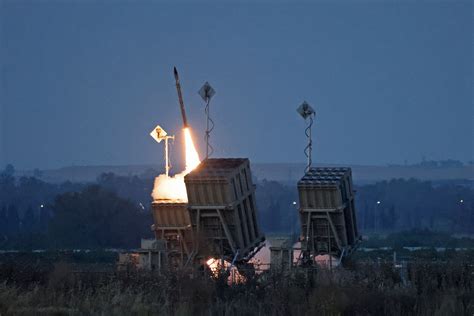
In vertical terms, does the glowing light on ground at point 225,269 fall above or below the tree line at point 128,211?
above

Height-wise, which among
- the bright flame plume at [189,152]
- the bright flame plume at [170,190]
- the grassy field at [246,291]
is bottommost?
the grassy field at [246,291]

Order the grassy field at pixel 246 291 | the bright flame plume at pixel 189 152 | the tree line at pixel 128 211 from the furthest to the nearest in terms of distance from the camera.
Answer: the tree line at pixel 128 211 < the bright flame plume at pixel 189 152 < the grassy field at pixel 246 291

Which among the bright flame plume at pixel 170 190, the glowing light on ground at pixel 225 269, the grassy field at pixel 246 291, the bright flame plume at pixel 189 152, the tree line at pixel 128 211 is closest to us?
the grassy field at pixel 246 291

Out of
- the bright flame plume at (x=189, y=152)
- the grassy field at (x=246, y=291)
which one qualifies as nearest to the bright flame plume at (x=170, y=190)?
the bright flame plume at (x=189, y=152)

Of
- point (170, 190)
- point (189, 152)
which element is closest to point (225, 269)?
point (170, 190)

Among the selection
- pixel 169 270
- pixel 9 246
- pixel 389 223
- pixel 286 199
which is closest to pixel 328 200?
pixel 169 270

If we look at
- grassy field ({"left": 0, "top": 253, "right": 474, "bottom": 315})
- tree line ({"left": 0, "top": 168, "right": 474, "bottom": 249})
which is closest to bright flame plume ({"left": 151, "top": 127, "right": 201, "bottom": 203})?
tree line ({"left": 0, "top": 168, "right": 474, "bottom": 249})

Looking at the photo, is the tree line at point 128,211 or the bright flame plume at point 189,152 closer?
the bright flame plume at point 189,152

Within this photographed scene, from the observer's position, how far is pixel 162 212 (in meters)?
47.3

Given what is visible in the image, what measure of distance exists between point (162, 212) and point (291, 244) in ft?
12.1

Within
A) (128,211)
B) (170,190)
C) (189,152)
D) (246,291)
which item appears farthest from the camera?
(128,211)

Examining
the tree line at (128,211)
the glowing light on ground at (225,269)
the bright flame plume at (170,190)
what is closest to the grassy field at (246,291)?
the glowing light on ground at (225,269)

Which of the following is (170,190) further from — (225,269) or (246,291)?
(246,291)

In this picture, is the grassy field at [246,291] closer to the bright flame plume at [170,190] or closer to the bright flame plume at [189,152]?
the bright flame plume at [170,190]
